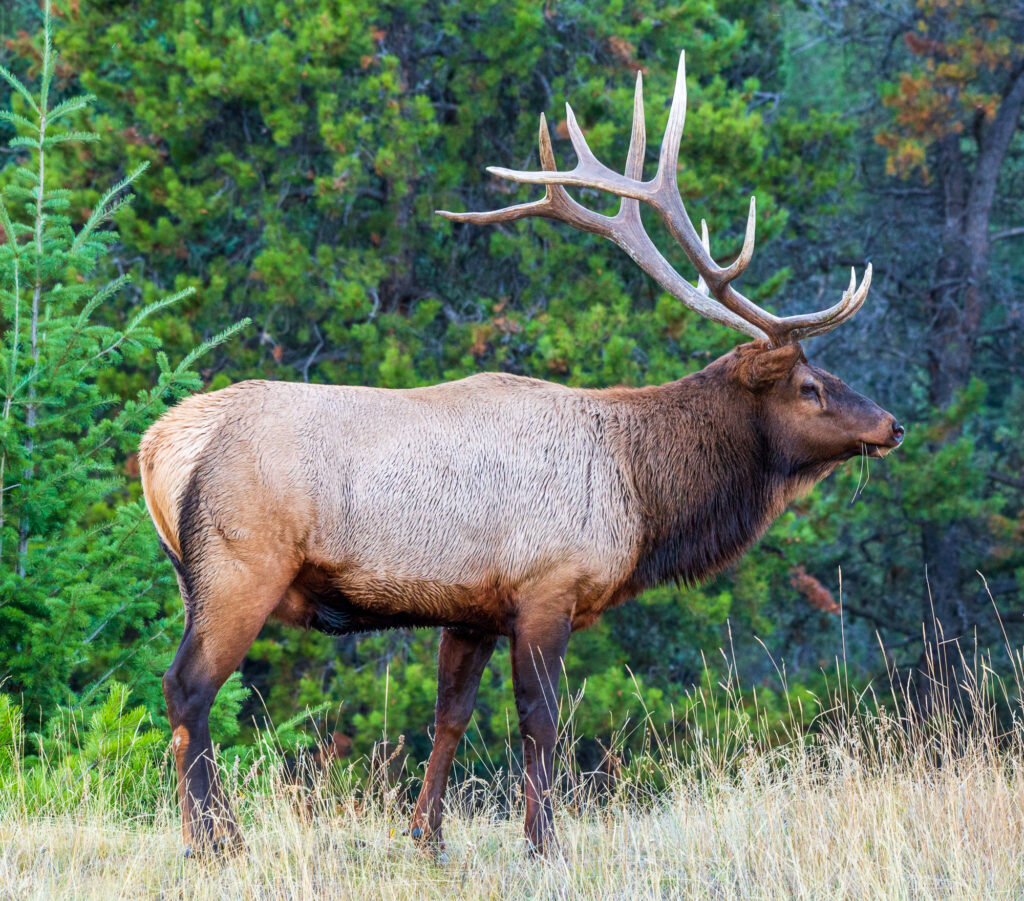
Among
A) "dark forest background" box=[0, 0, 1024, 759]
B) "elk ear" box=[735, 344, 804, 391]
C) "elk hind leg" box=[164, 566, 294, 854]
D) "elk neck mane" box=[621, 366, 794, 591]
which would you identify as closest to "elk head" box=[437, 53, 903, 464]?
"elk ear" box=[735, 344, 804, 391]

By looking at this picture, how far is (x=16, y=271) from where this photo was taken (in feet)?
19.6

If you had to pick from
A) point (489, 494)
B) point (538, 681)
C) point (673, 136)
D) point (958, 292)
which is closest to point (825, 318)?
point (673, 136)

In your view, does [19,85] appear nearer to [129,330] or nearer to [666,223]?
[129,330]

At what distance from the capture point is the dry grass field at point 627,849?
13.8 ft

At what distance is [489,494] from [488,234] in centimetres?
801

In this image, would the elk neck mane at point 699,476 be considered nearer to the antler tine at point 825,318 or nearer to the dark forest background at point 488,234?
the antler tine at point 825,318

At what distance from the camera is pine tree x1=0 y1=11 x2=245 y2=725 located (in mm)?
5836

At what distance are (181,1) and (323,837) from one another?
8.78 metres

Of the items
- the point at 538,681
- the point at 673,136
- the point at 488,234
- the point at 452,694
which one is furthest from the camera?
the point at 488,234

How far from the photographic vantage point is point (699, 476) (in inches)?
221

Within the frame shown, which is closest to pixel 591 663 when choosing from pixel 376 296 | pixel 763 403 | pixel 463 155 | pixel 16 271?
pixel 376 296

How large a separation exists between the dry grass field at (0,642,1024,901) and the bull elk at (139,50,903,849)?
233 millimetres

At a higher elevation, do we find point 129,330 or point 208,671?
point 129,330

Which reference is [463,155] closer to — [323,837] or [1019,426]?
[1019,426]
